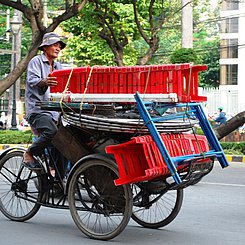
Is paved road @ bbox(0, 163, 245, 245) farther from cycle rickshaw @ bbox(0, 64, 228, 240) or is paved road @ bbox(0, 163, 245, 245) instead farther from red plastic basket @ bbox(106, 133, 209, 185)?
red plastic basket @ bbox(106, 133, 209, 185)

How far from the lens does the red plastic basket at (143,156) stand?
6.04 m

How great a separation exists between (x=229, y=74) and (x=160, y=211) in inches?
1743

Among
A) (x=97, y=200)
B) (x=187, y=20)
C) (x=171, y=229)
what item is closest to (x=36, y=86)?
(x=97, y=200)

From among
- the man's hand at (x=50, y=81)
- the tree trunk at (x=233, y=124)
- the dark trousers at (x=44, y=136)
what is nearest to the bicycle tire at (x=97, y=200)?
the dark trousers at (x=44, y=136)

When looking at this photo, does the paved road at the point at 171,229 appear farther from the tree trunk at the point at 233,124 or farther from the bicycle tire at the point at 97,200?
the tree trunk at the point at 233,124

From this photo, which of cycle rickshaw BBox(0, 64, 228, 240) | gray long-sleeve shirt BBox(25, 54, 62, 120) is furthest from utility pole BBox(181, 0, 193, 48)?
cycle rickshaw BBox(0, 64, 228, 240)

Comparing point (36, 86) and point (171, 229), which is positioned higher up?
point (36, 86)

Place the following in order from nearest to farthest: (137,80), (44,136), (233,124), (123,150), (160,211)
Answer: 1. (123,150)
2. (137,80)
3. (44,136)
4. (160,211)
5. (233,124)

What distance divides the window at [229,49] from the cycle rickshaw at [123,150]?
44.3 metres

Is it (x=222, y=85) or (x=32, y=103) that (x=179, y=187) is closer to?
(x=32, y=103)

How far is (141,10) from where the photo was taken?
26.4 m

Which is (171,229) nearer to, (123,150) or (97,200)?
(97,200)

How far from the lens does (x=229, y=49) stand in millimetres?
50781

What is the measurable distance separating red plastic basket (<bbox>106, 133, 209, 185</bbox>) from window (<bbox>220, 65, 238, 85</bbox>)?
44862 mm
